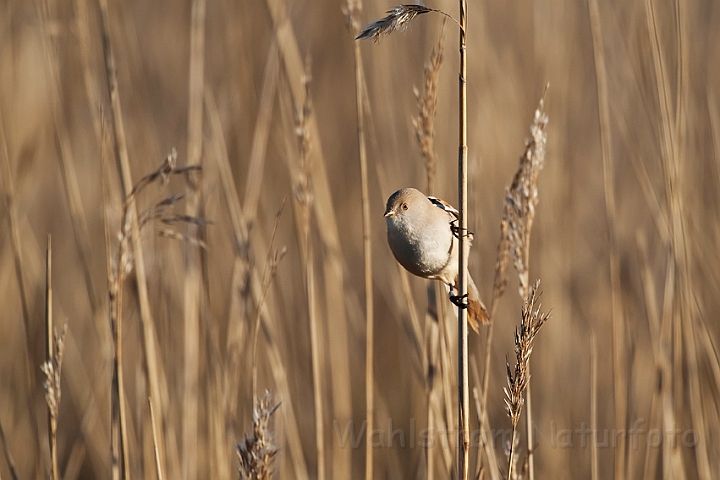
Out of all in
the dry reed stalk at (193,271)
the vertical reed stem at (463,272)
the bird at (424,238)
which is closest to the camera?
the vertical reed stem at (463,272)

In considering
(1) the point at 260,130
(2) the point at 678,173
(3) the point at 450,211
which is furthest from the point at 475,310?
(1) the point at 260,130

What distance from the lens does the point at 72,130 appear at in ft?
12.6

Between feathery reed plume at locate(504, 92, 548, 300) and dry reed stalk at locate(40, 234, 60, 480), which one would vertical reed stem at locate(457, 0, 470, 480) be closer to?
feathery reed plume at locate(504, 92, 548, 300)

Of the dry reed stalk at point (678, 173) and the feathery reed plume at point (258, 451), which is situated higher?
the dry reed stalk at point (678, 173)

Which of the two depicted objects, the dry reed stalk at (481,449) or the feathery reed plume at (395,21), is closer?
the feathery reed plume at (395,21)

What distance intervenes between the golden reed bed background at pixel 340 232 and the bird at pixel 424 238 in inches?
11.1

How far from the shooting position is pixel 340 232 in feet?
13.3

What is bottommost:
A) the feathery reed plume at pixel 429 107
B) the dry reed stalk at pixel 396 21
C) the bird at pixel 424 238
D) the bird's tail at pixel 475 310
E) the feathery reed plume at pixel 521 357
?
the feathery reed plume at pixel 521 357

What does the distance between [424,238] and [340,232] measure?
89.1 inches

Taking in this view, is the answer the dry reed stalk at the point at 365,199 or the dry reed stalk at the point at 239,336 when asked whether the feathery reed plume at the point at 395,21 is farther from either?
the dry reed stalk at the point at 239,336

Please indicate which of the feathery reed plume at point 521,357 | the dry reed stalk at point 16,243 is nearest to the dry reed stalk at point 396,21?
the feathery reed plume at point 521,357

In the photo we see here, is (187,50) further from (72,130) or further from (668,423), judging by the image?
(668,423)

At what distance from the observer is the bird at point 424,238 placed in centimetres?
178

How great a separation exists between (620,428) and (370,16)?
236 cm
